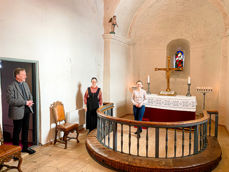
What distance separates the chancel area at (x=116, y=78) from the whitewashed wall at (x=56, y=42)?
0.08 ft

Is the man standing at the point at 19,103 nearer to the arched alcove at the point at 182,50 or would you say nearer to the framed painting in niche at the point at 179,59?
the arched alcove at the point at 182,50

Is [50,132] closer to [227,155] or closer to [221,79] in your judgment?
[227,155]

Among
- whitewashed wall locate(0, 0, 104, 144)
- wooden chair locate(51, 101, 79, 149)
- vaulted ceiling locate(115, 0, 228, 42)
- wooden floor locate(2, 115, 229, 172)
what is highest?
vaulted ceiling locate(115, 0, 228, 42)

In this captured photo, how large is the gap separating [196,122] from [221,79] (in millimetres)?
4250

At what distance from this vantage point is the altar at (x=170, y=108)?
19.5 ft

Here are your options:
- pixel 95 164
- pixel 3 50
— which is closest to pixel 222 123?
pixel 95 164

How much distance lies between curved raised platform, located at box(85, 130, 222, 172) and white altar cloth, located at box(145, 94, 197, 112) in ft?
6.96

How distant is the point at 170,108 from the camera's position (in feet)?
20.4

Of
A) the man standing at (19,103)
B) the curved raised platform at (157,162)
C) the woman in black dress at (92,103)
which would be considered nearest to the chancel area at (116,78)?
the curved raised platform at (157,162)

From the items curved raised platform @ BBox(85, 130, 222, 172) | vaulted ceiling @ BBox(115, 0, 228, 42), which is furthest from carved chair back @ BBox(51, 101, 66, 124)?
vaulted ceiling @ BBox(115, 0, 228, 42)

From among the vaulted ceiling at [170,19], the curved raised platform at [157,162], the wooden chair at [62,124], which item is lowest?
the curved raised platform at [157,162]

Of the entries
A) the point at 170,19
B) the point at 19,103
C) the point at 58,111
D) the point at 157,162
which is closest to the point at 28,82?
the point at 19,103

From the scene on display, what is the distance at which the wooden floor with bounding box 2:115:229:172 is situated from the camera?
11.7 feet

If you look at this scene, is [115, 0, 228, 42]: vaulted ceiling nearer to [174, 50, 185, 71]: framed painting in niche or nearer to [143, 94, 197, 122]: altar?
[174, 50, 185, 71]: framed painting in niche
